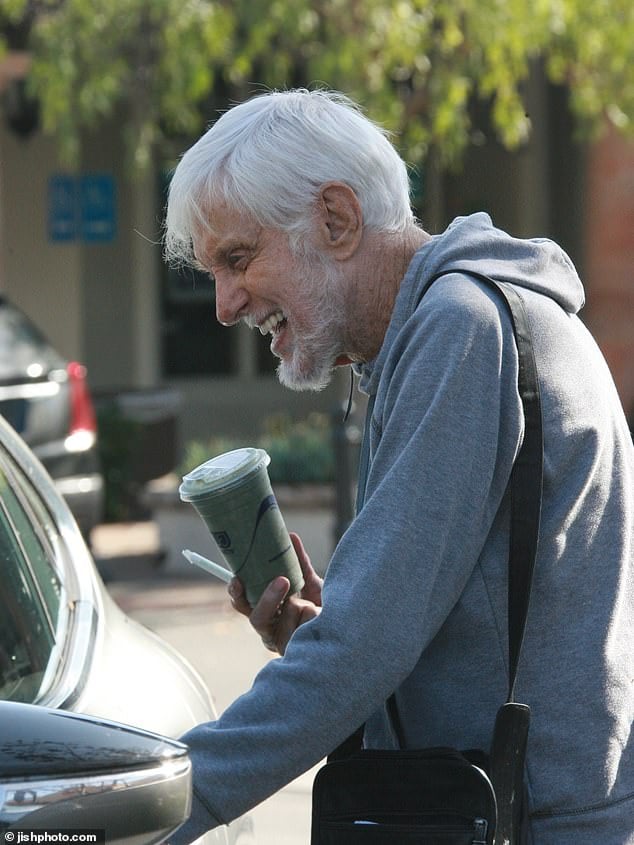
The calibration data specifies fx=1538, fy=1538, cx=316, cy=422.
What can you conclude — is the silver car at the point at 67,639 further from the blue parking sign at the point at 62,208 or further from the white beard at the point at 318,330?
the blue parking sign at the point at 62,208

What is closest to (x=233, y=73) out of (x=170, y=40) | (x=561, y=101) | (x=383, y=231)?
(x=170, y=40)

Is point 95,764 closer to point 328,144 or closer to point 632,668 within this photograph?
point 632,668

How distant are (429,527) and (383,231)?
18.5 inches

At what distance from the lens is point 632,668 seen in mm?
1896

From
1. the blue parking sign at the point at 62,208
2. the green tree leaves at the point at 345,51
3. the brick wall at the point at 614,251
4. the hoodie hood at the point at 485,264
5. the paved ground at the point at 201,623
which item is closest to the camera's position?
the hoodie hood at the point at 485,264

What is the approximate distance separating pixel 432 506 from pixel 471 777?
32 centimetres

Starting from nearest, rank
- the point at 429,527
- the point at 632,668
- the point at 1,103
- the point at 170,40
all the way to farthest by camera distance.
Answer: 1. the point at 429,527
2. the point at 632,668
3. the point at 170,40
4. the point at 1,103

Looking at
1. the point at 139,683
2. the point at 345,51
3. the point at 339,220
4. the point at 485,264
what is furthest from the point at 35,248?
the point at 485,264

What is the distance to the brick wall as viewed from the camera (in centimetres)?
1151

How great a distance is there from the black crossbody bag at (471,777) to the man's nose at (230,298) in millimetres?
412

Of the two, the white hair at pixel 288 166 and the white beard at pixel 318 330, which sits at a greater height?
the white hair at pixel 288 166

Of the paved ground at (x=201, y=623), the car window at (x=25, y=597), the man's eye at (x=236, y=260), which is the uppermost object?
the man's eye at (x=236, y=260)

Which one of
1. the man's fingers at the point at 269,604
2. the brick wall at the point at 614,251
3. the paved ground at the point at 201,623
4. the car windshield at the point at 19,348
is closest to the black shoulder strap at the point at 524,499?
the man's fingers at the point at 269,604

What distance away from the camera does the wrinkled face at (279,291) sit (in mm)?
2027
